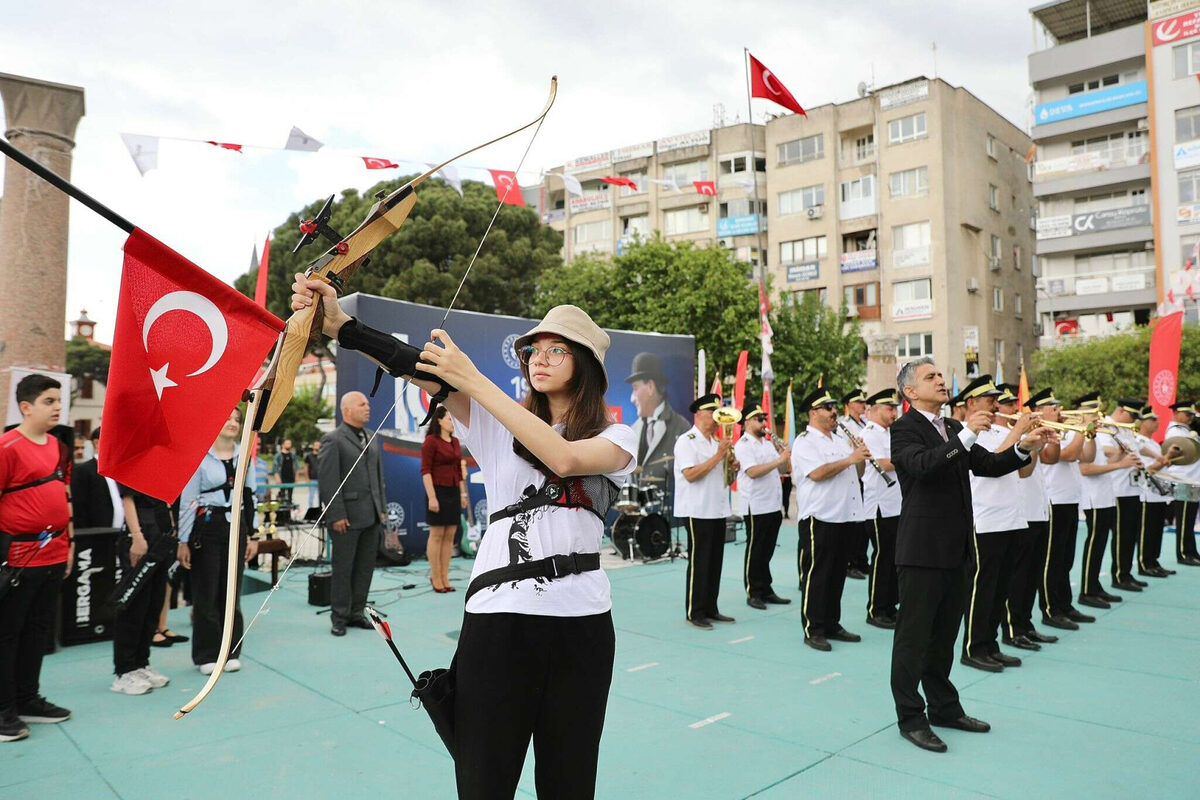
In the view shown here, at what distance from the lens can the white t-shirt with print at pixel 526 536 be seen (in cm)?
202

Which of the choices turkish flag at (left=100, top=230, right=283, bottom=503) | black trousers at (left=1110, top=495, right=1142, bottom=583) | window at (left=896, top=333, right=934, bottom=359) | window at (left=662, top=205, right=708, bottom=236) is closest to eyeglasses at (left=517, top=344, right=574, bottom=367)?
turkish flag at (left=100, top=230, right=283, bottom=503)

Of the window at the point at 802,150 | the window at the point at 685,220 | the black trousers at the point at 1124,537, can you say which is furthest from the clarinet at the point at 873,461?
the window at the point at 685,220

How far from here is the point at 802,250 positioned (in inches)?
1471

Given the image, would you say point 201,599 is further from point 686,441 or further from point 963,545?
point 963,545

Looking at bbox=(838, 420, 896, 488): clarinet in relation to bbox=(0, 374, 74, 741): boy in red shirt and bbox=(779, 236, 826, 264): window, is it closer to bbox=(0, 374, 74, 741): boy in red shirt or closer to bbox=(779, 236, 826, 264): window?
bbox=(0, 374, 74, 741): boy in red shirt

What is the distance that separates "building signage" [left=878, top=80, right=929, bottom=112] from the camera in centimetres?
3381

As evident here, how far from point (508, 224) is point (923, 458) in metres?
25.6

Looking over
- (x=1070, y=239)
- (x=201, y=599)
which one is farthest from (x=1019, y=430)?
(x=1070, y=239)

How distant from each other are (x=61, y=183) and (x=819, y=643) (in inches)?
222

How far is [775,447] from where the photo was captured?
834 centimetres

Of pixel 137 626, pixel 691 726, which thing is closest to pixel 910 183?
pixel 691 726

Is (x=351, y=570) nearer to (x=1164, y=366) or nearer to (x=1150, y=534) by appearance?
(x=1150, y=534)

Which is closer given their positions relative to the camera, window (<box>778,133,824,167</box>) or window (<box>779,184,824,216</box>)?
window (<box>779,184,824,216</box>)

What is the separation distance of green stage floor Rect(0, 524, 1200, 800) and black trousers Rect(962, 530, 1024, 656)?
0.71ft
